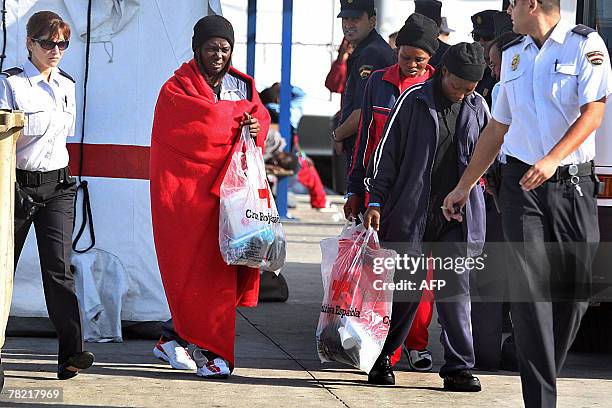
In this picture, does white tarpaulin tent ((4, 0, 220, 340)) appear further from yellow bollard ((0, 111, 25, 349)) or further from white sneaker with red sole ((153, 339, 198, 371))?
yellow bollard ((0, 111, 25, 349))

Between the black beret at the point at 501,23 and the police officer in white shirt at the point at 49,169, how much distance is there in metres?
2.73

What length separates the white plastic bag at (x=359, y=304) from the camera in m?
6.11

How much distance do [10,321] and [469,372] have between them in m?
2.65

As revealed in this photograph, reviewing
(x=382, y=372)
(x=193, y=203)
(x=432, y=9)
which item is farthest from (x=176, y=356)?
(x=432, y=9)

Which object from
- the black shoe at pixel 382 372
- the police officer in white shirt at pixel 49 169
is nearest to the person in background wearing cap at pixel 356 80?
the black shoe at pixel 382 372

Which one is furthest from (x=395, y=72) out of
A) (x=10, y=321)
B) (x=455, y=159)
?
(x=10, y=321)

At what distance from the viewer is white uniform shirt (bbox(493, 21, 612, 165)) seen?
4.77 meters

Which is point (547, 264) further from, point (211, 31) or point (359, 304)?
point (211, 31)

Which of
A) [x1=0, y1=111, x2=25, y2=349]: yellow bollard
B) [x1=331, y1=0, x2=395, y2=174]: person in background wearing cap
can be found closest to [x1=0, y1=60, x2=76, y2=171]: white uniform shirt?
[x1=0, y1=111, x2=25, y2=349]: yellow bollard

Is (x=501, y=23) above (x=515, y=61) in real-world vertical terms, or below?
above

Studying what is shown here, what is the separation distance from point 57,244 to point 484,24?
322 cm

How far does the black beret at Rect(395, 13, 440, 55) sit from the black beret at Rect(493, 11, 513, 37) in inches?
49.1

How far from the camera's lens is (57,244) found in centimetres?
595

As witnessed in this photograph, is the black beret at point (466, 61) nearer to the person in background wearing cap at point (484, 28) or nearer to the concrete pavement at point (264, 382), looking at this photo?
the concrete pavement at point (264, 382)
